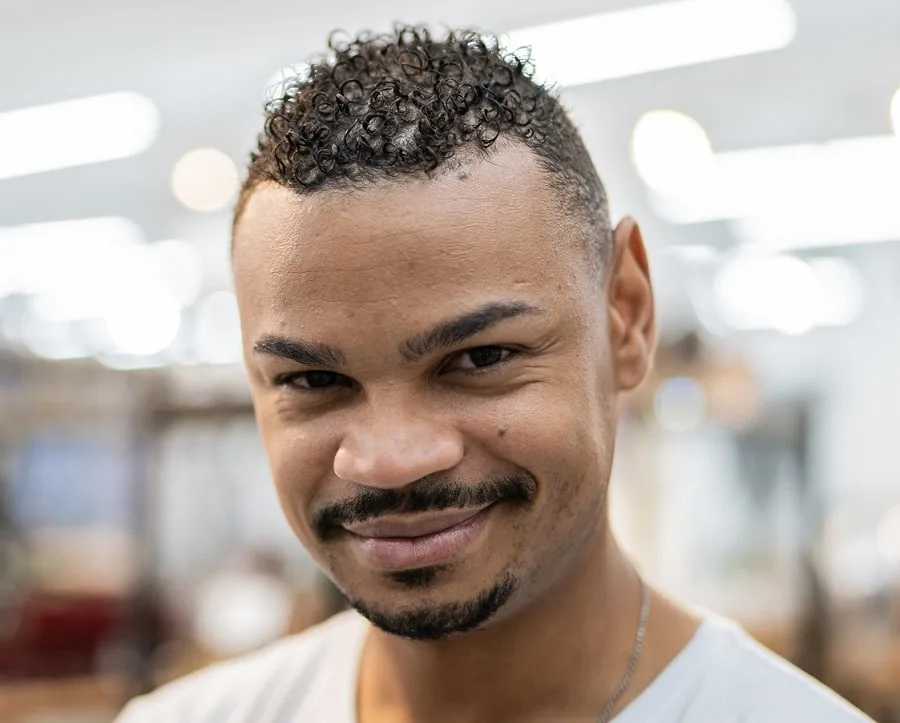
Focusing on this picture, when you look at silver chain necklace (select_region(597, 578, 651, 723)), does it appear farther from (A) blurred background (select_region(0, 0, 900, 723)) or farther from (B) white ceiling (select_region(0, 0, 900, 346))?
(B) white ceiling (select_region(0, 0, 900, 346))

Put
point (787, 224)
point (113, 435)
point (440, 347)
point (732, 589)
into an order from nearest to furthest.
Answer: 1. point (440, 347)
2. point (113, 435)
3. point (732, 589)
4. point (787, 224)

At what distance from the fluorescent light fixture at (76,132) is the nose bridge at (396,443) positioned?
13.1ft

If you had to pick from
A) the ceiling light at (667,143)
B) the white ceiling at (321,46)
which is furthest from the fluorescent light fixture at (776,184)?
the white ceiling at (321,46)

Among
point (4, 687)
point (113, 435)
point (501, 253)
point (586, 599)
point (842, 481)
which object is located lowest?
point (842, 481)

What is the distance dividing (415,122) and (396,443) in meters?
0.30

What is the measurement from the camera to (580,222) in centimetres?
116

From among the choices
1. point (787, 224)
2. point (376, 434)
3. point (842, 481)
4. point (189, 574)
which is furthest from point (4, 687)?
point (842, 481)

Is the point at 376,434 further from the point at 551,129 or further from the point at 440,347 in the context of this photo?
the point at 551,129

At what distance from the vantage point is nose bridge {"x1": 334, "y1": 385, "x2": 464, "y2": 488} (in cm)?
103

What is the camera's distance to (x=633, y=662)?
1228 mm

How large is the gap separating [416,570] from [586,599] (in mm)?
237

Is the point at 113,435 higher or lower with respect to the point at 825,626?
higher

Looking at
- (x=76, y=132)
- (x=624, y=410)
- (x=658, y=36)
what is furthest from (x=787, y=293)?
(x=76, y=132)

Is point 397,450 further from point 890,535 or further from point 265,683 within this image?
point 890,535
